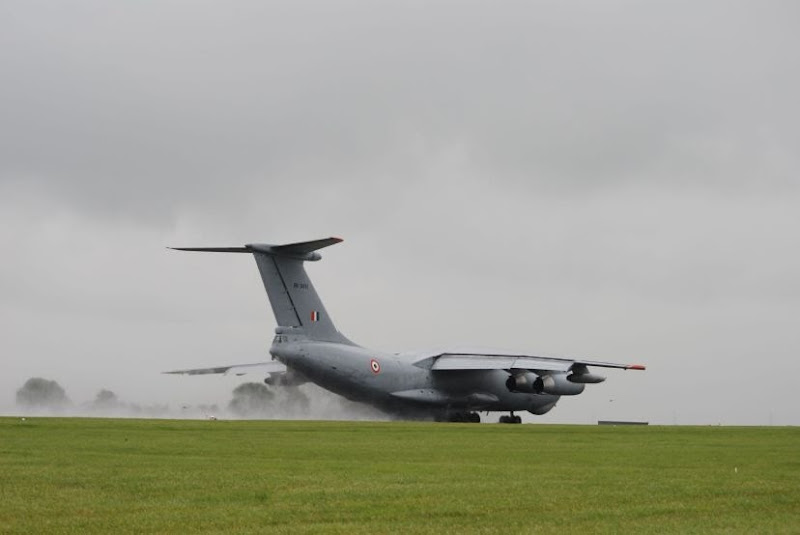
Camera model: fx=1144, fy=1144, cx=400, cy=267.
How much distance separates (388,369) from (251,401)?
27.3 ft

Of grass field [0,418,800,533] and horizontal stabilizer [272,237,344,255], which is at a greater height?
horizontal stabilizer [272,237,344,255]

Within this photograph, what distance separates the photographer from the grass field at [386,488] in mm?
9859

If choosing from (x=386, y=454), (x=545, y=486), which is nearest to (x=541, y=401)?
(x=386, y=454)

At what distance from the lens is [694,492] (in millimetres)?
12398

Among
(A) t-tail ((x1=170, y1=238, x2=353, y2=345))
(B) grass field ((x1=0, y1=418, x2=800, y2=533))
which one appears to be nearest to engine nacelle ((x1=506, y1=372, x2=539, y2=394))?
(A) t-tail ((x1=170, y1=238, x2=353, y2=345))

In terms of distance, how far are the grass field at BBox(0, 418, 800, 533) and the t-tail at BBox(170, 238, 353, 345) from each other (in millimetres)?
22402

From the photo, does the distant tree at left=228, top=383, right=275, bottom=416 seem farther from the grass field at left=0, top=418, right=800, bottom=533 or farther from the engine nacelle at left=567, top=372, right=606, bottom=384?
the grass field at left=0, top=418, right=800, bottom=533

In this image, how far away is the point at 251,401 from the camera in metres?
53.1

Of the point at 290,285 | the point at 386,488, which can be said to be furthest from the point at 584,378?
the point at 386,488

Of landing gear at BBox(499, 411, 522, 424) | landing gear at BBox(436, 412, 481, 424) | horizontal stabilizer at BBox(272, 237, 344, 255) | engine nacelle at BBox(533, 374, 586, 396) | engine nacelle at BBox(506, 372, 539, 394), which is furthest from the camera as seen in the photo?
landing gear at BBox(436, 412, 481, 424)

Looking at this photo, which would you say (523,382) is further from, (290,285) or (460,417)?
(290,285)

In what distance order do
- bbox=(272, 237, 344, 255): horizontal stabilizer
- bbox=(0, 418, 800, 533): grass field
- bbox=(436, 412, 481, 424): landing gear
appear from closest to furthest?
bbox=(0, 418, 800, 533): grass field < bbox=(272, 237, 344, 255): horizontal stabilizer < bbox=(436, 412, 481, 424): landing gear

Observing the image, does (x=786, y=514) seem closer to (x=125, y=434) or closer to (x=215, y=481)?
(x=215, y=481)

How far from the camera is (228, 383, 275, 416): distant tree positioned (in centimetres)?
5266
